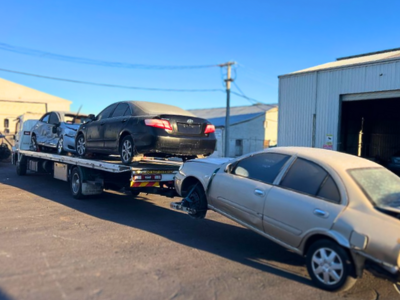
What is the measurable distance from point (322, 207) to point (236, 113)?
3767cm

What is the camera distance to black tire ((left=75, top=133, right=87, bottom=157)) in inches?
392

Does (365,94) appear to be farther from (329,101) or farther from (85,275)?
(85,275)

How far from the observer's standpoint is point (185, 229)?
21.8 ft

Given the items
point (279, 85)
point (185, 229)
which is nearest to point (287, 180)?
point (185, 229)

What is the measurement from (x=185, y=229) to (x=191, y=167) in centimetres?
119

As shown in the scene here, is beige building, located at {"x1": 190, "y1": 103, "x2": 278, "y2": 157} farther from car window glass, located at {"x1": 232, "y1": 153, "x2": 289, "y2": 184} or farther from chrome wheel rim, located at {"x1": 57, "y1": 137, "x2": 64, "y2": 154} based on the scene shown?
car window glass, located at {"x1": 232, "y1": 153, "x2": 289, "y2": 184}

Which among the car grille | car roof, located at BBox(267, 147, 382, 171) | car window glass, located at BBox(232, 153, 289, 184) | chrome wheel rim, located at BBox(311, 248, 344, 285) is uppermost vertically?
the car grille

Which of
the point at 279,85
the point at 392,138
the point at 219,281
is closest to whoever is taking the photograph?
the point at 219,281

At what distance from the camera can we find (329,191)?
423cm

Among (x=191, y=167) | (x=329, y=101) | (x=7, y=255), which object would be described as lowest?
(x=7, y=255)

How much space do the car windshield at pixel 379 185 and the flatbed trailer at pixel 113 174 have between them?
427 cm

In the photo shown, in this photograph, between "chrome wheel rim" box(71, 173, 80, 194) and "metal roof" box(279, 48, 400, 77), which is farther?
"metal roof" box(279, 48, 400, 77)

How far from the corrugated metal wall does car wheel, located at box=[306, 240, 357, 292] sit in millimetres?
11354

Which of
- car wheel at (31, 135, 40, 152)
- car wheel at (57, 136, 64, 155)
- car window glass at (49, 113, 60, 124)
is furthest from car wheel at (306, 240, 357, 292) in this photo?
car wheel at (31, 135, 40, 152)
